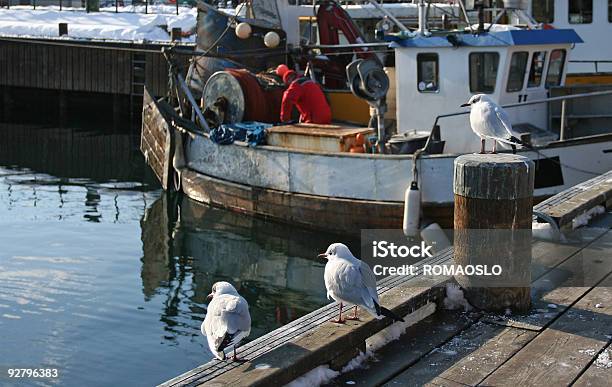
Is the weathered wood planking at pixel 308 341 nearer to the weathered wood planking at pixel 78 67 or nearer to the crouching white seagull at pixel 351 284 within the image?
the crouching white seagull at pixel 351 284

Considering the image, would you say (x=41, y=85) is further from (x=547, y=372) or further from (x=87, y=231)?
(x=547, y=372)

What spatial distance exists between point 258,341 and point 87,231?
33.7 feet

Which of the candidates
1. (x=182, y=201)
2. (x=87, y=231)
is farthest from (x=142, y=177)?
(x=87, y=231)

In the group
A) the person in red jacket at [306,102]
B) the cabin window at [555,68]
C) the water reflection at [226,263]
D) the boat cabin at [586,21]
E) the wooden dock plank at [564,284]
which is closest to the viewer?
the wooden dock plank at [564,284]

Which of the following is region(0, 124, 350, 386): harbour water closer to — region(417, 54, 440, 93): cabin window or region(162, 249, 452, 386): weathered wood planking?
Result: region(417, 54, 440, 93): cabin window

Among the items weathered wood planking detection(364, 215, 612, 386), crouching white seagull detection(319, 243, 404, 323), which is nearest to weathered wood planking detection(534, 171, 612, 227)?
weathered wood planking detection(364, 215, 612, 386)

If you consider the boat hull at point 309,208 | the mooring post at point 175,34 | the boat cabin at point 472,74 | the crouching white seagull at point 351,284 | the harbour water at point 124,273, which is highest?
the mooring post at point 175,34

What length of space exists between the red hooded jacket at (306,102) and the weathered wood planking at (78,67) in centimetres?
1478

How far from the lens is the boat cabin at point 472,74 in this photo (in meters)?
13.2

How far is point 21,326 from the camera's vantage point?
10164 mm

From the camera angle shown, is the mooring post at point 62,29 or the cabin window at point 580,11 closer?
the cabin window at point 580,11

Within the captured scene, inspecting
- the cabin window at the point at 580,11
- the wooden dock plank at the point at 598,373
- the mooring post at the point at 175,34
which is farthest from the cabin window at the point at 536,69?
the mooring post at the point at 175,34

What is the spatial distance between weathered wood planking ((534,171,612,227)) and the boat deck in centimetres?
99

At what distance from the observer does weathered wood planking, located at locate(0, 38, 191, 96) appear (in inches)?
1153
